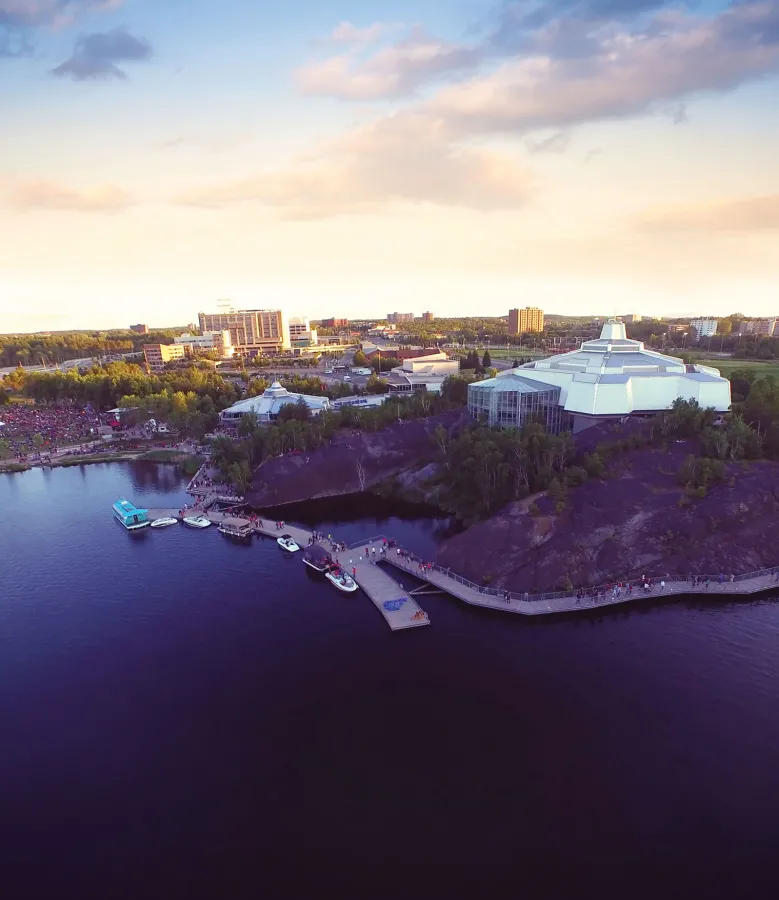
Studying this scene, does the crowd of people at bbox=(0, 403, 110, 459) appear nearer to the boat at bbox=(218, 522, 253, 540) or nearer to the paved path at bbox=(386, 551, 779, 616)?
the boat at bbox=(218, 522, 253, 540)

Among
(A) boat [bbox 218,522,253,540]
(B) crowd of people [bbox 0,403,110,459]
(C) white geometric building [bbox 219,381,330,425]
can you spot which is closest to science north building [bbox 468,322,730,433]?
(C) white geometric building [bbox 219,381,330,425]

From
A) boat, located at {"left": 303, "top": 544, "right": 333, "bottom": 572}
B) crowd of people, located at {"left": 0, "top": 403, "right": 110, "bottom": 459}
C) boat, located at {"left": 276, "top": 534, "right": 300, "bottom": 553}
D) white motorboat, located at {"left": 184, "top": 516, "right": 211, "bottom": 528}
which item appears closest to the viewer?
boat, located at {"left": 303, "top": 544, "right": 333, "bottom": 572}

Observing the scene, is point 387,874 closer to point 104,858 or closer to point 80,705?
point 104,858

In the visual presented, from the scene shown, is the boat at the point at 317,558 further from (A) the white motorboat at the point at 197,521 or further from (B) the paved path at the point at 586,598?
(A) the white motorboat at the point at 197,521

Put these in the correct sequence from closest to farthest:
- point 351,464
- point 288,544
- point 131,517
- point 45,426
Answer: point 288,544 < point 131,517 < point 351,464 < point 45,426

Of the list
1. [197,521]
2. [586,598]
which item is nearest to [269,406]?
[197,521]

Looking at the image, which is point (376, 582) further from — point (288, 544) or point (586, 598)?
point (586, 598)

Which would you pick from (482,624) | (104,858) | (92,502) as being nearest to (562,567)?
(482,624)
